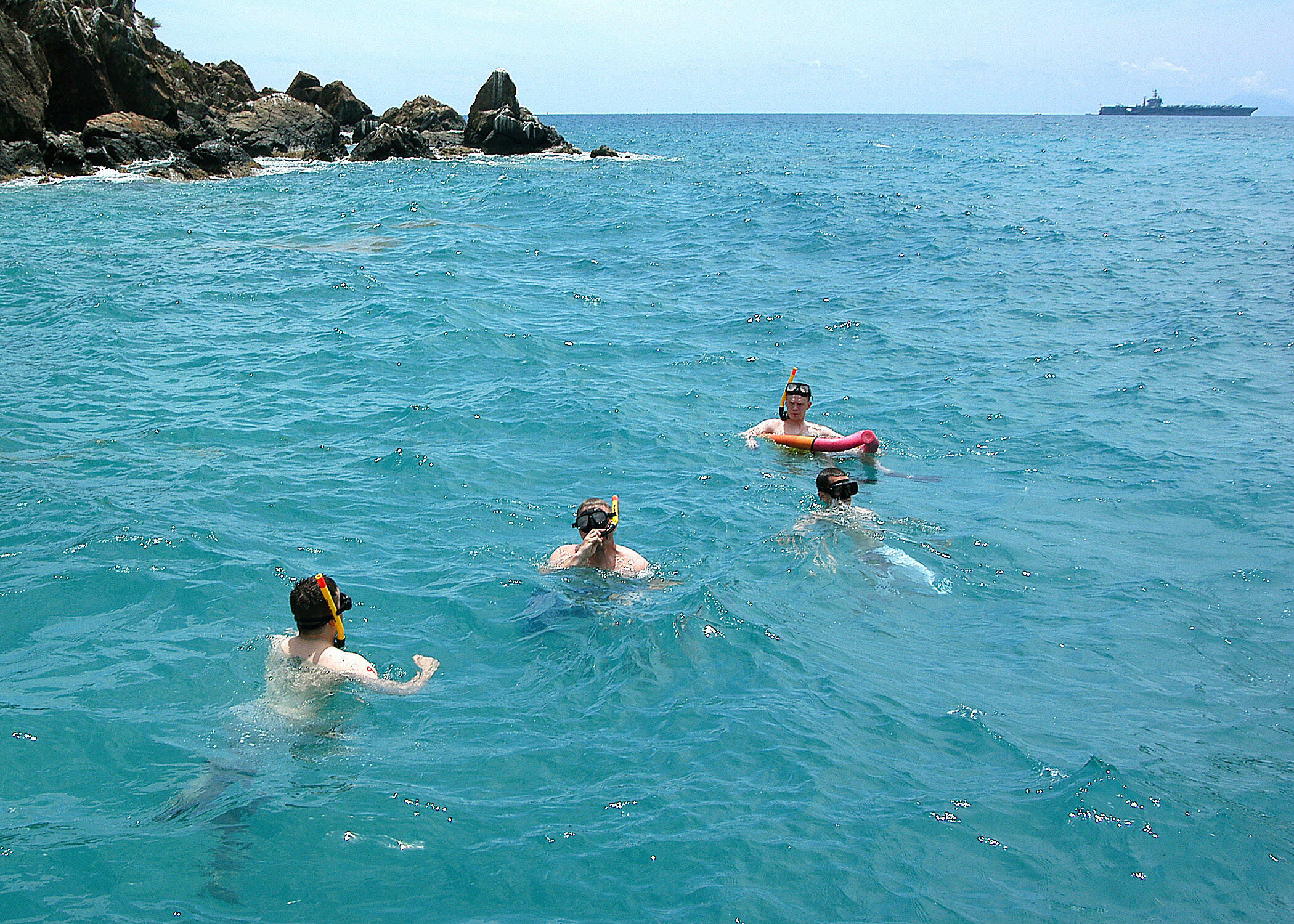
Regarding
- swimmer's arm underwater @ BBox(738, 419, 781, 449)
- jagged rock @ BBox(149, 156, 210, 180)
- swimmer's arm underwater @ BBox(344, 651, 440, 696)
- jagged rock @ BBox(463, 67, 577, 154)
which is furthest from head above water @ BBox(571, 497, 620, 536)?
jagged rock @ BBox(463, 67, 577, 154)

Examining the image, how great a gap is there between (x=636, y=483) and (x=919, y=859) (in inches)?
223

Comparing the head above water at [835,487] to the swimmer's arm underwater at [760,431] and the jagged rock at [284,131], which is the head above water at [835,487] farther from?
the jagged rock at [284,131]

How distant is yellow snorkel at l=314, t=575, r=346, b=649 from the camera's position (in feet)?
17.5

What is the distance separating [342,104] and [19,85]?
Answer: 27.4 meters

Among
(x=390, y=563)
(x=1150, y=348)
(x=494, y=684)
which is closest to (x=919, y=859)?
(x=494, y=684)

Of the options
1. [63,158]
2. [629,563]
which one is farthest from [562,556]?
[63,158]

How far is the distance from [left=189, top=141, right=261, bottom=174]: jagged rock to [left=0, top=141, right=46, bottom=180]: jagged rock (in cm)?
563

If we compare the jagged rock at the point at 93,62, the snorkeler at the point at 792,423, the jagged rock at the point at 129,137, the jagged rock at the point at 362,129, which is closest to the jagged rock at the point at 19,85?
the jagged rock at the point at 93,62

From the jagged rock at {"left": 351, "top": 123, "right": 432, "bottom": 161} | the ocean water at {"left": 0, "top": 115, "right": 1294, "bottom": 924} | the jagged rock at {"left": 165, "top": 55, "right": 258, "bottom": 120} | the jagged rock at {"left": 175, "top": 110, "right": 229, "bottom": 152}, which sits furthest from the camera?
the jagged rock at {"left": 351, "top": 123, "right": 432, "bottom": 161}

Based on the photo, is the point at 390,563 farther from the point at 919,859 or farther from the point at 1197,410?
the point at 1197,410

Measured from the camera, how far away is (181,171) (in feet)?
119

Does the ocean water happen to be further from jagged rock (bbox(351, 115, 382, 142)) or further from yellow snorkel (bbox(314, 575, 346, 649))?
jagged rock (bbox(351, 115, 382, 142))

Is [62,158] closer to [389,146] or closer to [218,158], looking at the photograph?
[218,158]

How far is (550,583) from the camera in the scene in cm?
718
